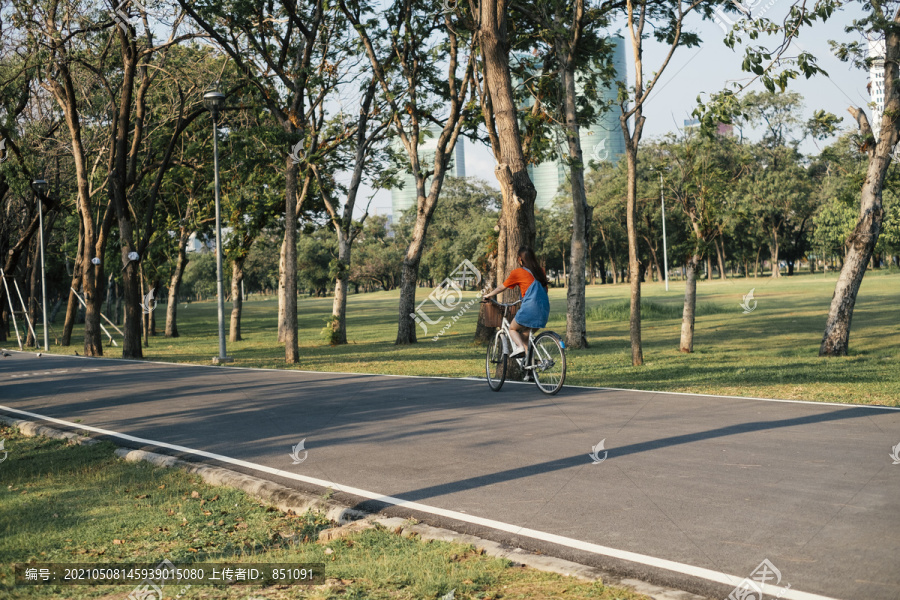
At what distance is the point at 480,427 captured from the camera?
9109 mm

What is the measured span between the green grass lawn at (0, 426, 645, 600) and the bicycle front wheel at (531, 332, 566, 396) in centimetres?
567

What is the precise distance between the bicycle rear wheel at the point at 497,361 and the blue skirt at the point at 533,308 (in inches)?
26.1

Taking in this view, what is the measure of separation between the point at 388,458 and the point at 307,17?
57.4ft

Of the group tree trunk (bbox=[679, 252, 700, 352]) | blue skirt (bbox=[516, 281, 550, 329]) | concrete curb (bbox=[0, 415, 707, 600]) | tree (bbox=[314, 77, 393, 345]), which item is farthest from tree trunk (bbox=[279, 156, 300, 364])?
concrete curb (bbox=[0, 415, 707, 600])

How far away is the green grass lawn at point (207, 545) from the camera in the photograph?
4.35m

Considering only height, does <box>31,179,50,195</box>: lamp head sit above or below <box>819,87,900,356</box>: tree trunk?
above

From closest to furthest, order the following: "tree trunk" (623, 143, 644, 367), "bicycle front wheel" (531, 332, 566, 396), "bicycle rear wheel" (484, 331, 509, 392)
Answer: "bicycle front wheel" (531, 332, 566, 396), "bicycle rear wheel" (484, 331, 509, 392), "tree trunk" (623, 143, 644, 367)

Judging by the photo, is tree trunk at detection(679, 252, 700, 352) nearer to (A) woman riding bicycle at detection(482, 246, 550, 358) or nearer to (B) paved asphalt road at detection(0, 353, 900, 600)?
(B) paved asphalt road at detection(0, 353, 900, 600)

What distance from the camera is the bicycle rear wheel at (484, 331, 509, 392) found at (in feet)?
39.9

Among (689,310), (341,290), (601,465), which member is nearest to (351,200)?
(341,290)

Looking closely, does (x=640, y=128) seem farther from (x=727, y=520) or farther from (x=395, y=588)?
(x=395, y=588)

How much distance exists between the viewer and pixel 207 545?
5.25 meters

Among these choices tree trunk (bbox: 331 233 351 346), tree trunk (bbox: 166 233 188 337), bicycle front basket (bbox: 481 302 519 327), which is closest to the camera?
bicycle front basket (bbox: 481 302 519 327)

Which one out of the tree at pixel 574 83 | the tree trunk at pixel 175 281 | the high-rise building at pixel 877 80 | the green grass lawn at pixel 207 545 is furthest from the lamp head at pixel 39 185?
the high-rise building at pixel 877 80
